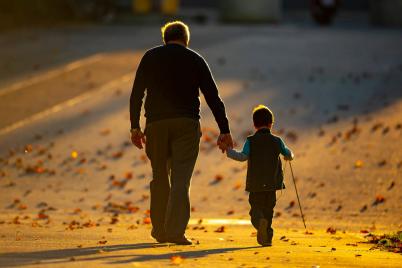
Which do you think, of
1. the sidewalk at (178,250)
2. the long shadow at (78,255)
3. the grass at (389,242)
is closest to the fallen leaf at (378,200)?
the sidewalk at (178,250)

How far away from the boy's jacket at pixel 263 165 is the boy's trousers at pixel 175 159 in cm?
47

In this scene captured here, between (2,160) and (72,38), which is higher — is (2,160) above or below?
below

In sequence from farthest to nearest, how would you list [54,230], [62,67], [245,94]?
[62,67], [245,94], [54,230]

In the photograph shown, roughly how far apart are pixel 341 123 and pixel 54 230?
8818 millimetres

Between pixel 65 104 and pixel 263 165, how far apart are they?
1132cm

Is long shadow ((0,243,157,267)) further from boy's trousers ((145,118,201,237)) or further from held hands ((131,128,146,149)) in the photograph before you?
held hands ((131,128,146,149))

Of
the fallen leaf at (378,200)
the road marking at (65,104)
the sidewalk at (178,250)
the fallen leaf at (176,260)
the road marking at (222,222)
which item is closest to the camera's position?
the fallen leaf at (176,260)

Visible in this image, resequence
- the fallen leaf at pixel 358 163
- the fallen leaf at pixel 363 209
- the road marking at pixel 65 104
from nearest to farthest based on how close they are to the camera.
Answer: the fallen leaf at pixel 363 209, the fallen leaf at pixel 358 163, the road marking at pixel 65 104

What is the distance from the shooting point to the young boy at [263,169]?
9.80 metres

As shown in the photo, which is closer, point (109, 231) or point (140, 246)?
point (140, 246)

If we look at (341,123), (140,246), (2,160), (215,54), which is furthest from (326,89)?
(140,246)

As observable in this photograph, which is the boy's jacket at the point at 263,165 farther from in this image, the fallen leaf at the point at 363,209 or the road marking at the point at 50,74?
the road marking at the point at 50,74

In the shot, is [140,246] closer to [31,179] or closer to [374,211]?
[374,211]

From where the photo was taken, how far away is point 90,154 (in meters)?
17.4
